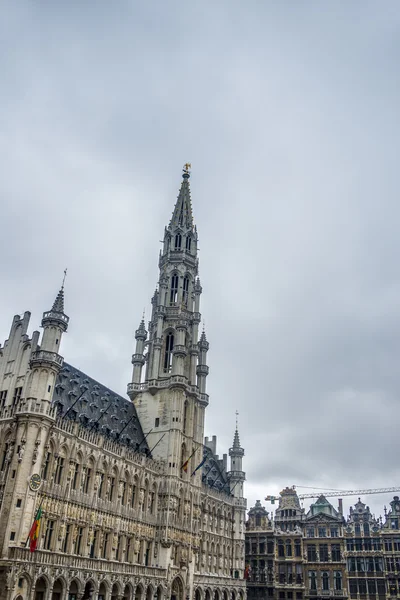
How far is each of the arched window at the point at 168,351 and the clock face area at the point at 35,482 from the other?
118 feet

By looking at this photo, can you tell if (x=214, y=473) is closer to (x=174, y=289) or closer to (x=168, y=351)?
(x=168, y=351)

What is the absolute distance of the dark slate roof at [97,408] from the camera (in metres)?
63.8

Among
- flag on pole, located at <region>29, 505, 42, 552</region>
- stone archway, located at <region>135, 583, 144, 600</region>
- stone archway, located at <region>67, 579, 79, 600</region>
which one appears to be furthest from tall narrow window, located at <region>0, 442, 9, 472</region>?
stone archway, located at <region>135, 583, 144, 600</region>

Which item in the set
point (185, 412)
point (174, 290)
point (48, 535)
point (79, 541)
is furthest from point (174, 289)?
point (48, 535)

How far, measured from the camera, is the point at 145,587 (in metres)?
67.0

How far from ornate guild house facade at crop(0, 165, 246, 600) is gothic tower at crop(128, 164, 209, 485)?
200 millimetres

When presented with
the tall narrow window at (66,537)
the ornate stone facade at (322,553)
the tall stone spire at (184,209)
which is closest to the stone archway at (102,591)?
the tall narrow window at (66,537)

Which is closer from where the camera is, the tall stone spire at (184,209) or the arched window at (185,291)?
the arched window at (185,291)

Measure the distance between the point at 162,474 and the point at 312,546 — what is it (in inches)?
1553

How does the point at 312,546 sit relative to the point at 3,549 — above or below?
above

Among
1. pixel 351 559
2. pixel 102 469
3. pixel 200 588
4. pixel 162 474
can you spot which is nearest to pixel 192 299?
pixel 162 474

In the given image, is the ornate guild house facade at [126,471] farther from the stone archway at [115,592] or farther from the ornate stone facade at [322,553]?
the ornate stone facade at [322,553]

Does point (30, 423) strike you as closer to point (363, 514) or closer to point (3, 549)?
point (3, 549)

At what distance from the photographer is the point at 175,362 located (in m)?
82.9
